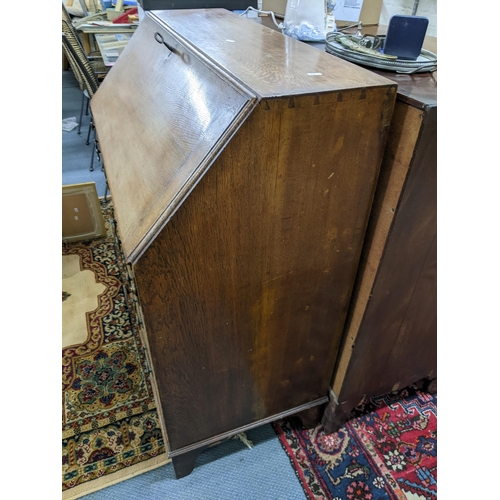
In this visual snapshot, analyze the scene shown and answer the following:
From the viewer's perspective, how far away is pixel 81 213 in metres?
2.10

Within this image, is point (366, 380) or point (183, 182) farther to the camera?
point (366, 380)

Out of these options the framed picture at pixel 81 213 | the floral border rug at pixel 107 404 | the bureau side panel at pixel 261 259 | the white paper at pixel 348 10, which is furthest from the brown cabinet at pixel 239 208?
the framed picture at pixel 81 213

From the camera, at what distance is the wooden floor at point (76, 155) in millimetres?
2648

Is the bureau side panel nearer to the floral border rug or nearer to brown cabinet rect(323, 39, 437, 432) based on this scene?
brown cabinet rect(323, 39, 437, 432)

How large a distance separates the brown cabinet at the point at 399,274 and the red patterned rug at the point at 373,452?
80 mm

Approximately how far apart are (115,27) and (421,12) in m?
2.43

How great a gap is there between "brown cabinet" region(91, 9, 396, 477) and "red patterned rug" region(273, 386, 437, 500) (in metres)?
0.24

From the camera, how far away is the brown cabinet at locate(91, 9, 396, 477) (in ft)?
2.24

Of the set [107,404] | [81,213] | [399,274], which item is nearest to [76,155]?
[81,213]

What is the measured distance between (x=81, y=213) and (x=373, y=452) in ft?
5.77

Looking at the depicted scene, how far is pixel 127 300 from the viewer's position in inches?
71.7

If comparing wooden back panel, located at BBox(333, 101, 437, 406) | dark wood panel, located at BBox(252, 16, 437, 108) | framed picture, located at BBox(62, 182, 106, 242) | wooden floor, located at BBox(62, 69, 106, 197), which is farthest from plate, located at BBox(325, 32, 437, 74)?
wooden floor, located at BBox(62, 69, 106, 197)

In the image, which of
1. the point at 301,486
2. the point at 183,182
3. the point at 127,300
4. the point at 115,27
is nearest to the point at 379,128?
the point at 183,182

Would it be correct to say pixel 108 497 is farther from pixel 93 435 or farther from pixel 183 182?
pixel 183 182
